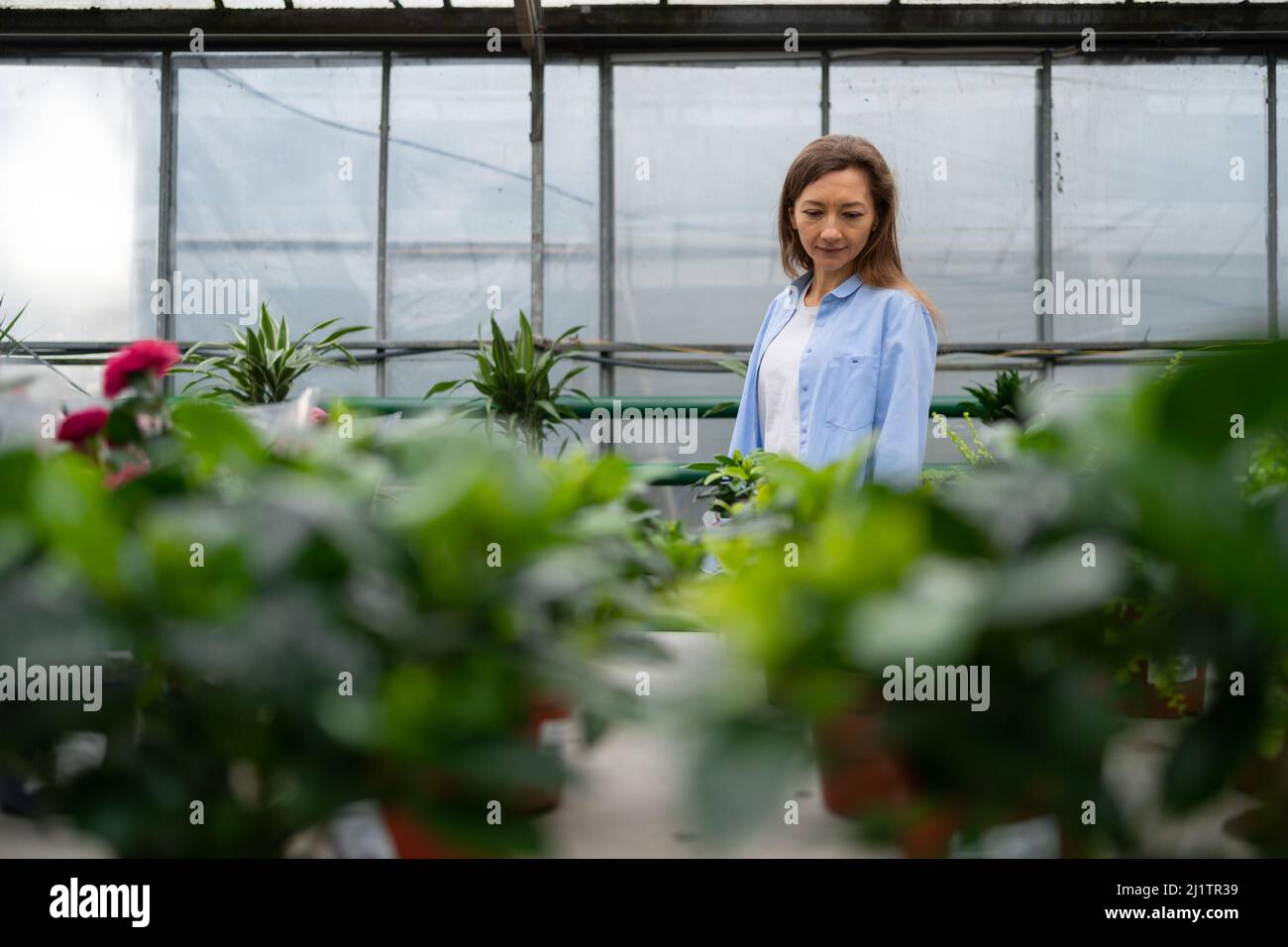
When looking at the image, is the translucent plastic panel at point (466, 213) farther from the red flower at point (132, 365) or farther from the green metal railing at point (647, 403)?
the red flower at point (132, 365)

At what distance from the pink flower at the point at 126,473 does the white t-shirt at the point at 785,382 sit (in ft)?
5.53

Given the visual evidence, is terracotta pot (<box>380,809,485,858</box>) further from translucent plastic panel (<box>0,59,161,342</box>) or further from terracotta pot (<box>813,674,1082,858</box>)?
translucent plastic panel (<box>0,59,161,342</box>)

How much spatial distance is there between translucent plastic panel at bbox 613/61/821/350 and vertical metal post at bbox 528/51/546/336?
1.58ft

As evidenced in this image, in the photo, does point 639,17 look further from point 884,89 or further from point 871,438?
point 871,438

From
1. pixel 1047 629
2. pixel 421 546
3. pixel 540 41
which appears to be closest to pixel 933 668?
pixel 1047 629

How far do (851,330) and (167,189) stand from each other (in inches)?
230

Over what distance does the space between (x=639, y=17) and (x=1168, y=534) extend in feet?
21.8

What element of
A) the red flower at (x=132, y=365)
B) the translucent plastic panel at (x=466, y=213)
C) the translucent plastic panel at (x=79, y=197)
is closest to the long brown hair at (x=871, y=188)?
the red flower at (x=132, y=365)

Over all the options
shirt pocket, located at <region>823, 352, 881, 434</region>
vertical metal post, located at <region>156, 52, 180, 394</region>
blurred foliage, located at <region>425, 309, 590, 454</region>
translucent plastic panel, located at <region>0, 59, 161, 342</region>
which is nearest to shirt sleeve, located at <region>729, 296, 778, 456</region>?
shirt pocket, located at <region>823, 352, 881, 434</region>

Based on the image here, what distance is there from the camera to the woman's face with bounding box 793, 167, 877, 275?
197 cm

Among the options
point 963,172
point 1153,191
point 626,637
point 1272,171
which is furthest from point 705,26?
point 626,637

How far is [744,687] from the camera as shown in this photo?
0.83 feet

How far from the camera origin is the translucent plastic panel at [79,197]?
6.40m

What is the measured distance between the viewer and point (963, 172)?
20.9 ft
